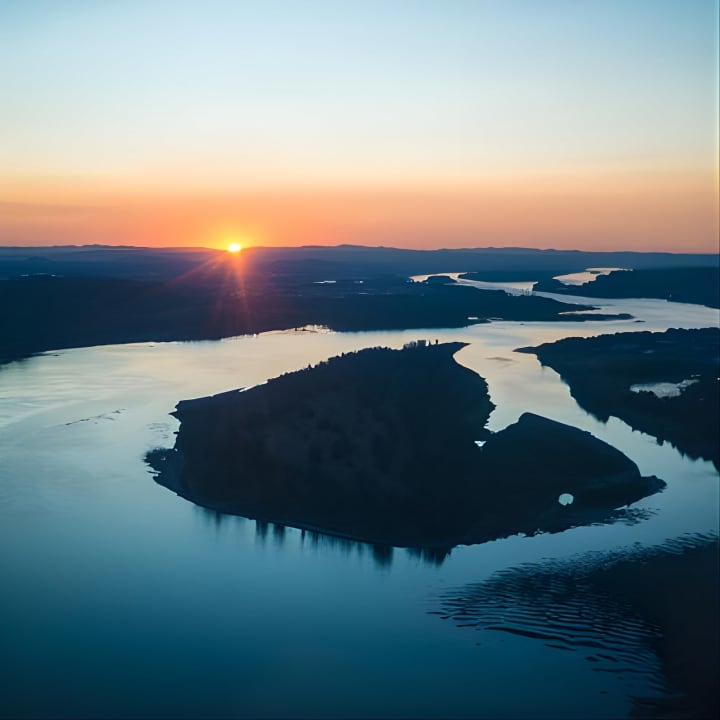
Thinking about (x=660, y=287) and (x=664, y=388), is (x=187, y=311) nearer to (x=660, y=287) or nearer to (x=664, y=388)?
(x=664, y=388)

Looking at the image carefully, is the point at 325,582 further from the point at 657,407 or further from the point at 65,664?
the point at 657,407

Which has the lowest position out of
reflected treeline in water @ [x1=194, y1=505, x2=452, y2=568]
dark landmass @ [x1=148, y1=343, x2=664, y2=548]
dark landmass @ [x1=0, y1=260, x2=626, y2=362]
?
reflected treeline in water @ [x1=194, y1=505, x2=452, y2=568]

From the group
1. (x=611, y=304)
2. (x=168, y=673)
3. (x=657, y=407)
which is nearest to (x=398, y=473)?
(x=168, y=673)

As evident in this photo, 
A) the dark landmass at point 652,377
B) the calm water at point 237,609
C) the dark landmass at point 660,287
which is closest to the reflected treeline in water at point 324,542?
the calm water at point 237,609

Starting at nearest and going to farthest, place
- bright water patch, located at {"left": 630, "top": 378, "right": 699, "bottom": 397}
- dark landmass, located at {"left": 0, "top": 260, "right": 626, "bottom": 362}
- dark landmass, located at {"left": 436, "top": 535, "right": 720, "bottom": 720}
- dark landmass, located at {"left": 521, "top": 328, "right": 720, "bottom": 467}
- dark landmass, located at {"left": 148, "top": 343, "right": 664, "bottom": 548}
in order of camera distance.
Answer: dark landmass, located at {"left": 436, "top": 535, "right": 720, "bottom": 720}, dark landmass, located at {"left": 148, "top": 343, "right": 664, "bottom": 548}, dark landmass, located at {"left": 521, "top": 328, "right": 720, "bottom": 467}, bright water patch, located at {"left": 630, "top": 378, "right": 699, "bottom": 397}, dark landmass, located at {"left": 0, "top": 260, "right": 626, "bottom": 362}

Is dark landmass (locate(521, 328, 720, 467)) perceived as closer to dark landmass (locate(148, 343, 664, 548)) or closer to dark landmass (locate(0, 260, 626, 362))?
dark landmass (locate(148, 343, 664, 548))

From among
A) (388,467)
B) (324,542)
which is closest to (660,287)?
(388,467)

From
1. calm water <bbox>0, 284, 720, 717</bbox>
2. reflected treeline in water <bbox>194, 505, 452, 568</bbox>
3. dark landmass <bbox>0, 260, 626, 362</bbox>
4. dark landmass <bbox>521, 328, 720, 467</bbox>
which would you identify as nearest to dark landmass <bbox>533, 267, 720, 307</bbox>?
dark landmass <bbox>0, 260, 626, 362</bbox>

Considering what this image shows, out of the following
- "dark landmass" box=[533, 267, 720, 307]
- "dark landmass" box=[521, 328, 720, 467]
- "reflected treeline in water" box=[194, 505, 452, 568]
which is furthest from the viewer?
"dark landmass" box=[533, 267, 720, 307]
